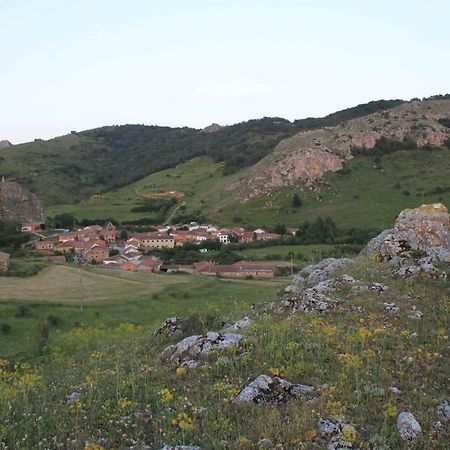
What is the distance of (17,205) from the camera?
125125 millimetres

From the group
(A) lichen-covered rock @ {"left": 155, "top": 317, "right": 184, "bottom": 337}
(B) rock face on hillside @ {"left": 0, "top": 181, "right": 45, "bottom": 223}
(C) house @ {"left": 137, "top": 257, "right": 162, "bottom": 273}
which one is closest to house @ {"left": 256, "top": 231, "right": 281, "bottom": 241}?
(C) house @ {"left": 137, "top": 257, "right": 162, "bottom": 273}

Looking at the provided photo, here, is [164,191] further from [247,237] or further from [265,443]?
[265,443]

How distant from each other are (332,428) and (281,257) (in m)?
78.1

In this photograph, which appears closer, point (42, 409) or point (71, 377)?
point (42, 409)

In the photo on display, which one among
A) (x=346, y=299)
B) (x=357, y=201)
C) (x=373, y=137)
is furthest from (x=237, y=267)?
(x=373, y=137)

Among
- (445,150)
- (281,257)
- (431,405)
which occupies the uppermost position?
(445,150)

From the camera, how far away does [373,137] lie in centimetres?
14300

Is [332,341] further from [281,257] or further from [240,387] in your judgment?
[281,257]

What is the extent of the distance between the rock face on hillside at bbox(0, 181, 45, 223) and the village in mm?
7752

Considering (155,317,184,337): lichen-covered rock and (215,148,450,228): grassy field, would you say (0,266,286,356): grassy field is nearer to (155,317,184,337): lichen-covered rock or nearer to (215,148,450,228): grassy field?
(155,317,184,337): lichen-covered rock

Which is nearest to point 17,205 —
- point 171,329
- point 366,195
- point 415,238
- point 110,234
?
point 110,234

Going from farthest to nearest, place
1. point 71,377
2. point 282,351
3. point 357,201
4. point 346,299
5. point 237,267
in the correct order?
point 357,201 → point 237,267 → point 346,299 → point 71,377 → point 282,351

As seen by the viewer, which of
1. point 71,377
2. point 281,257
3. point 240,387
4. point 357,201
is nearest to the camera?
point 240,387

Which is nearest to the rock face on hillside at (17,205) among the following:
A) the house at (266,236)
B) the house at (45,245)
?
the house at (45,245)
